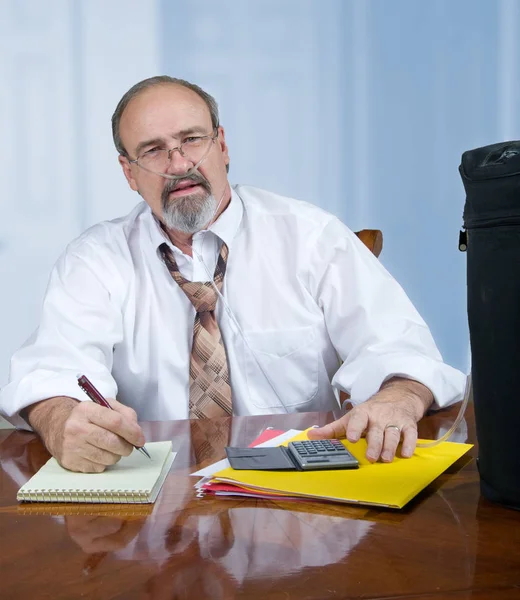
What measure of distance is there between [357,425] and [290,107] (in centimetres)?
349

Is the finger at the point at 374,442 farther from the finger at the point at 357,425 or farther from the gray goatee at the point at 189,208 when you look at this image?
the gray goatee at the point at 189,208

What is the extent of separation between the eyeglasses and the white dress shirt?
0.15 meters

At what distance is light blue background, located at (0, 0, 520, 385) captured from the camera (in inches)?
164

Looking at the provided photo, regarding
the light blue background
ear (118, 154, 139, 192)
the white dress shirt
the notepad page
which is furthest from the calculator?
the light blue background

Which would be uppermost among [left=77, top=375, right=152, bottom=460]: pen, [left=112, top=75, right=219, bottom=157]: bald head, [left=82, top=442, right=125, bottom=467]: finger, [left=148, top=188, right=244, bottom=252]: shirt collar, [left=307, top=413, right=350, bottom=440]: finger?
[left=112, top=75, right=219, bottom=157]: bald head

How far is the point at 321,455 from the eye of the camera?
1.04 meters

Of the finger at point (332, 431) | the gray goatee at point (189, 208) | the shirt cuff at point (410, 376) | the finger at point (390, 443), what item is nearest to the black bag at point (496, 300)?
the finger at point (390, 443)

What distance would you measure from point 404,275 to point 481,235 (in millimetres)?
3690

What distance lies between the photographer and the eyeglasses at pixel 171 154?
1.92 metres

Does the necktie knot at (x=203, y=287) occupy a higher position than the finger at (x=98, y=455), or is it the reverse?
the necktie knot at (x=203, y=287)

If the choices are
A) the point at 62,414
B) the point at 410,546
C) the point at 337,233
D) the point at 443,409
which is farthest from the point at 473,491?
the point at 337,233

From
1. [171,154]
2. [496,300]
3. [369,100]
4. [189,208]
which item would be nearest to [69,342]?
[189,208]

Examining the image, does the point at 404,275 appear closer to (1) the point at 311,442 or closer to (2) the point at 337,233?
(2) the point at 337,233

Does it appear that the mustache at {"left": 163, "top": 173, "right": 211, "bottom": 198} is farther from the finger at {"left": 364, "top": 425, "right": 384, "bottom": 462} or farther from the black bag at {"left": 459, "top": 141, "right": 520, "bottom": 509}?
the black bag at {"left": 459, "top": 141, "right": 520, "bottom": 509}
